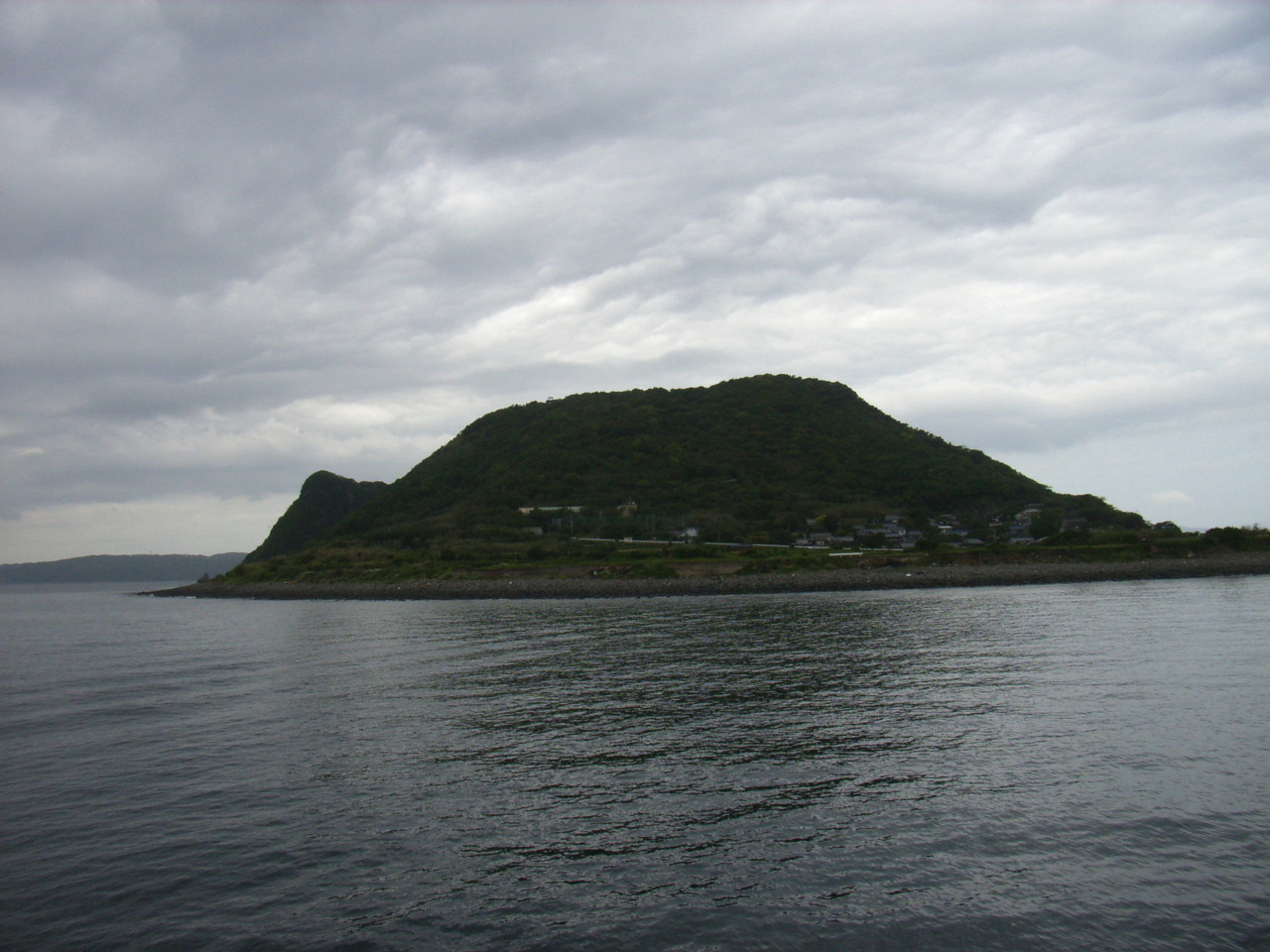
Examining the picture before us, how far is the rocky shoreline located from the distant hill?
3648 centimetres

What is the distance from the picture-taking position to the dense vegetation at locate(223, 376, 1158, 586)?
432ft

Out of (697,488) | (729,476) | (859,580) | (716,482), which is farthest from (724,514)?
(859,580)

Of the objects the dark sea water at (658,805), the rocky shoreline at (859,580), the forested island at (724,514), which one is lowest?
the rocky shoreline at (859,580)

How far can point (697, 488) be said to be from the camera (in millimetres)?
162125

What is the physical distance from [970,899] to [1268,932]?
3329mm

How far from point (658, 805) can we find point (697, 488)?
148937 mm

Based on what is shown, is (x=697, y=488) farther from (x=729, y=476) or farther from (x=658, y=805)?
(x=658, y=805)

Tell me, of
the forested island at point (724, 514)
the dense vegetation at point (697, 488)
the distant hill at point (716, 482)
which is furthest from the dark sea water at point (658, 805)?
the distant hill at point (716, 482)

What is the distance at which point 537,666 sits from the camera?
3097 centimetres

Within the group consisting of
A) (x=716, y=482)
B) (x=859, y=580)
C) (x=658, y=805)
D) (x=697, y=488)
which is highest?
(x=716, y=482)

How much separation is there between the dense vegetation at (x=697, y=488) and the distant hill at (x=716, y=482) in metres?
0.44

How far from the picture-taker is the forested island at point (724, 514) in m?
94.4

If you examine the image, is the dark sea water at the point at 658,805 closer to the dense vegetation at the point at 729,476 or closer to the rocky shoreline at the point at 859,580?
the rocky shoreline at the point at 859,580

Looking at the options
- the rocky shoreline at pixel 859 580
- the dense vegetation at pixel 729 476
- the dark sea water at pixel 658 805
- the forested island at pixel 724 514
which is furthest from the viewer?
the dense vegetation at pixel 729 476
